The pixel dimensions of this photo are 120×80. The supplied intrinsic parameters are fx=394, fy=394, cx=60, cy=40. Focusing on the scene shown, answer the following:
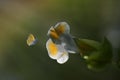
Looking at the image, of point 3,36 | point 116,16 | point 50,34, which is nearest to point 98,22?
point 116,16

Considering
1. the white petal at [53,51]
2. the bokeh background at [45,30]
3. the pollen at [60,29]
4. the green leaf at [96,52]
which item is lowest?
the bokeh background at [45,30]

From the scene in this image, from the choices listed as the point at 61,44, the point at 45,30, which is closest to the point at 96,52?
the point at 61,44

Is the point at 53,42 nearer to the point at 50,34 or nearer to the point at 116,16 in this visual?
the point at 50,34

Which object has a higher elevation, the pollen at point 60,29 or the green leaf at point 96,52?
the pollen at point 60,29

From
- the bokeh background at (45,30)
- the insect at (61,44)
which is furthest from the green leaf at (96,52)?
the bokeh background at (45,30)

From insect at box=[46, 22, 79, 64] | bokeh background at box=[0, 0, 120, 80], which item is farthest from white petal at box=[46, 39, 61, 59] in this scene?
bokeh background at box=[0, 0, 120, 80]

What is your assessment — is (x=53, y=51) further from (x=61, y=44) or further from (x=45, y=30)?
(x=45, y=30)

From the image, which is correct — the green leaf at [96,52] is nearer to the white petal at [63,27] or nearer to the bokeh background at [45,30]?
the white petal at [63,27]
